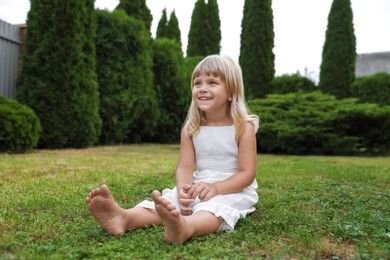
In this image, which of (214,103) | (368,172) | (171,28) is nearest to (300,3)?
(368,172)

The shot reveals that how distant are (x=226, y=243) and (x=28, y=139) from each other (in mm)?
6187

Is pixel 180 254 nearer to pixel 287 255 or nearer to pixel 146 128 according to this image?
pixel 287 255

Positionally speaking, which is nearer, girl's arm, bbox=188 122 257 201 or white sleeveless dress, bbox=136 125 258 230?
girl's arm, bbox=188 122 257 201

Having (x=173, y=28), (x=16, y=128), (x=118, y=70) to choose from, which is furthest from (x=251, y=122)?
(x=173, y=28)

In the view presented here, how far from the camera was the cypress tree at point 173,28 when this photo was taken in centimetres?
2217

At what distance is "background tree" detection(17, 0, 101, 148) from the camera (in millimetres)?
8383

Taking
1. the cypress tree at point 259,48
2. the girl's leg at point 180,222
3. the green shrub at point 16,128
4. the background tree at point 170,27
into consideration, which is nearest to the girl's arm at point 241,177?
the girl's leg at point 180,222

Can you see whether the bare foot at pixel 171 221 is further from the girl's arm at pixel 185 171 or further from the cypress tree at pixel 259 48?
the cypress tree at pixel 259 48

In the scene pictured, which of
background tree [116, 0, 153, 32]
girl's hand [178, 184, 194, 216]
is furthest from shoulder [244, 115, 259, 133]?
background tree [116, 0, 153, 32]

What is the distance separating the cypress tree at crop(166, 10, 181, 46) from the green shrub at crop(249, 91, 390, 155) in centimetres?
1319

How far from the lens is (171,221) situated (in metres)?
Result: 1.75

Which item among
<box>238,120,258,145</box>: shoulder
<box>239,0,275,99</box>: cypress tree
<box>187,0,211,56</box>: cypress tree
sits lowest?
<box>238,120,258,145</box>: shoulder

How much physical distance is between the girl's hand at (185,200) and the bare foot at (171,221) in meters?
0.28

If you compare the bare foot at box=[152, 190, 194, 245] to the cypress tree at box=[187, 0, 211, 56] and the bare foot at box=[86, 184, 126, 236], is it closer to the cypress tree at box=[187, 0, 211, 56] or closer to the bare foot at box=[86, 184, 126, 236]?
the bare foot at box=[86, 184, 126, 236]
